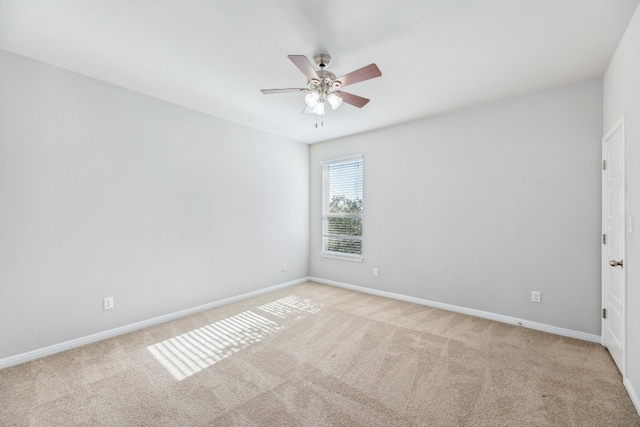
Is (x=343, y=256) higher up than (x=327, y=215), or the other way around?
(x=327, y=215)

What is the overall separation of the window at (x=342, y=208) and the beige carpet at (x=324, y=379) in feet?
5.84

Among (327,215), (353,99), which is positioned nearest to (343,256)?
(327,215)

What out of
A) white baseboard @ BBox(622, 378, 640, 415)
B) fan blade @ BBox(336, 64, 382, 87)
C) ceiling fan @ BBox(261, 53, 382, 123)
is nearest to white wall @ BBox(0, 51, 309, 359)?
ceiling fan @ BBox(261, 53, 382, 123)

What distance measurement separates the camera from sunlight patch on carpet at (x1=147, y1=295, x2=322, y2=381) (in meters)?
2.51

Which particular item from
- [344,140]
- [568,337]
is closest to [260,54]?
[344,140]

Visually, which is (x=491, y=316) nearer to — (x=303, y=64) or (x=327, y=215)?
(x=327, y=215)

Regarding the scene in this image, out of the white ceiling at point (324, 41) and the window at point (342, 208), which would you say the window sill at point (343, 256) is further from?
the white ceiling at point (324, 41)

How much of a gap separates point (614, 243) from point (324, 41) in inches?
119

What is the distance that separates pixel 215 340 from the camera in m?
2.96

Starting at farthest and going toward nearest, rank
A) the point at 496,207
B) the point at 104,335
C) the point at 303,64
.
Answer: the point at 496,207 → the point at 104,335 → the point at 303,64

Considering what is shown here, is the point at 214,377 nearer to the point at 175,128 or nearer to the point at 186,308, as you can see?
the point at 186,308

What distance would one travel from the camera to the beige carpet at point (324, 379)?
184cm

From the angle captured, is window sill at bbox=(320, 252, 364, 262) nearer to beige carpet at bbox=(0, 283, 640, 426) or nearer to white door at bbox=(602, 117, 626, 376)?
beige carpet at bbox=(0, 283, 640, 426)

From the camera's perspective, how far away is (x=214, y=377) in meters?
2.29
